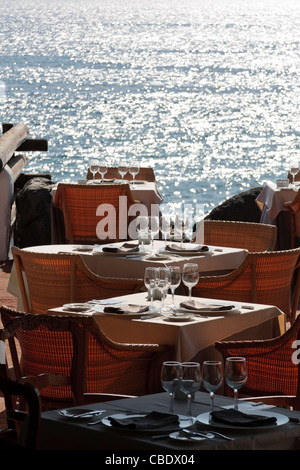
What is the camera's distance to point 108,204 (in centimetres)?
884

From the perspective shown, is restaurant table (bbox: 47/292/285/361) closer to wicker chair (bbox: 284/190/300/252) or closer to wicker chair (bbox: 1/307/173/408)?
wicker chair (bbox: 1/307/173/408)

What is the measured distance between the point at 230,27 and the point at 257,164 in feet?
237

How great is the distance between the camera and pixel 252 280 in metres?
6.11

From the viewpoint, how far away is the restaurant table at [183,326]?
180 inches

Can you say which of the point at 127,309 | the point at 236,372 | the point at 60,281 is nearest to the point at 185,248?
the point at 60,281

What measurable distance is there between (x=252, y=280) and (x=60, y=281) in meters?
1.18

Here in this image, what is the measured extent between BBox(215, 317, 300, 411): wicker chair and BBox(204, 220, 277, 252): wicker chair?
2.70 m

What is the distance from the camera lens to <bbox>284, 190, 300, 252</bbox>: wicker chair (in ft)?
29.9

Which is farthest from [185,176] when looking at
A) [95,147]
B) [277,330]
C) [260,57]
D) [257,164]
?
[260,57]

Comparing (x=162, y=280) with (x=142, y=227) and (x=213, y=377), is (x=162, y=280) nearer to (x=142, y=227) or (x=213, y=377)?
(x=213, y=377)

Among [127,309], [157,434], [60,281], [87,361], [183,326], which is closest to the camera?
[157,434]
